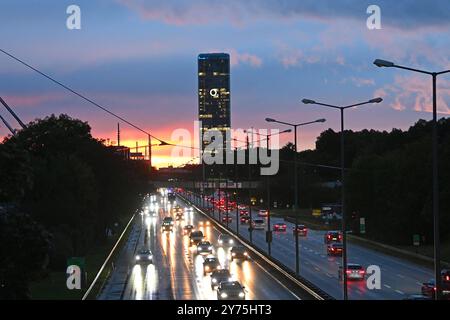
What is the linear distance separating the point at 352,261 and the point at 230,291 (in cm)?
2434

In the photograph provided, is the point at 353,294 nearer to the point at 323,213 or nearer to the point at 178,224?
the point at 178,224

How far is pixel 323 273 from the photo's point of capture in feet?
160

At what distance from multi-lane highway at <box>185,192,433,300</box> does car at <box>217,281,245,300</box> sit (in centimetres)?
449

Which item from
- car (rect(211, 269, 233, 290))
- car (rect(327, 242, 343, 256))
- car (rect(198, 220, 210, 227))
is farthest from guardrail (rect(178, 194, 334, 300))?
car (rect(198, 220, 210, 227))

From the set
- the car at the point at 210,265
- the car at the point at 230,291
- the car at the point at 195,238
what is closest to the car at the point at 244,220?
the car at the point at 195,238

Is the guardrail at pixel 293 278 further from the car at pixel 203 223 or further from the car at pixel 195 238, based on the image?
the car at pixel 203 223

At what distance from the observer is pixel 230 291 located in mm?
34062

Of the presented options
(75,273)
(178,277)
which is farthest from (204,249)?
(75,273)

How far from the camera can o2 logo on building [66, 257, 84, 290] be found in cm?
4241

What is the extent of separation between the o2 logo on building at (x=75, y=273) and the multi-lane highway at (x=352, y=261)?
1179cm

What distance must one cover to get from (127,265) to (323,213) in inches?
2467

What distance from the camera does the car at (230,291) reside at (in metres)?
33.6

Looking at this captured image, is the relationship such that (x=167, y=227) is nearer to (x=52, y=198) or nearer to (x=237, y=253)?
(x=52, y=198)
